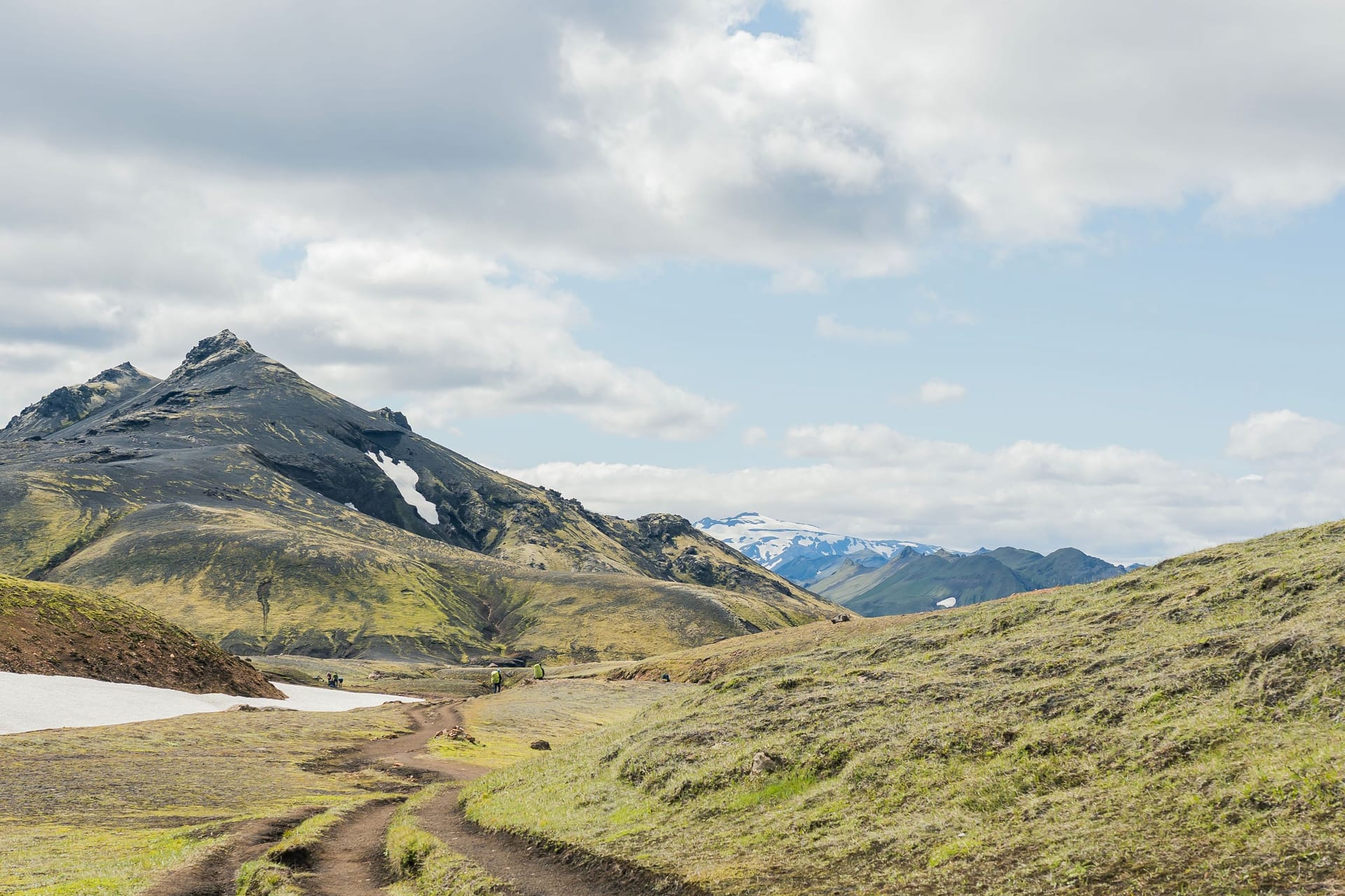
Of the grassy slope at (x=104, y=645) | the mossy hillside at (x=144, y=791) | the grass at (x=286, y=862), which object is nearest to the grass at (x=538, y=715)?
the mossy hillside at (x=144, y=791)

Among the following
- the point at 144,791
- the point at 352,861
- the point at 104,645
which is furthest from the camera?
the point at 104,645

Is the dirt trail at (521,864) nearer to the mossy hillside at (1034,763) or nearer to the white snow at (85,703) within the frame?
the mossy hillside at (1034,763)

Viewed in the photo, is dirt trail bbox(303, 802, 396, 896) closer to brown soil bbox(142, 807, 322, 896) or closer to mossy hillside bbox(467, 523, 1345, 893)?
brown soil bbox(142, 807, 322, 896)

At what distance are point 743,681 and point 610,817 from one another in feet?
72.7

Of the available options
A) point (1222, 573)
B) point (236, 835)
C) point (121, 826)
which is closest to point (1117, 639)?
point (1222, 573)

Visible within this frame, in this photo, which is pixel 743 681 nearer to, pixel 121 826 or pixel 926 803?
pixel 926 803

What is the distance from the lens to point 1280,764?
2217 cm

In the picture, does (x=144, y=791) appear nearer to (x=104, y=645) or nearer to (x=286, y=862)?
(x=286, y=862)

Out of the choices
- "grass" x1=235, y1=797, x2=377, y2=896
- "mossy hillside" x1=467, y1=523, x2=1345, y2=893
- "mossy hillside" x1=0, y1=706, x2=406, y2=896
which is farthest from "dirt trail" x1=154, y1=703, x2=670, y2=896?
"mossy hillside" x1=467, y1=523, x2=1345, y2=893

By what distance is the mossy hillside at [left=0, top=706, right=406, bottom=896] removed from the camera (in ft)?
102

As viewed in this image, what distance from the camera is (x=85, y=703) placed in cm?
7381

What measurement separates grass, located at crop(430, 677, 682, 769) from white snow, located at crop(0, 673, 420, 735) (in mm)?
25522

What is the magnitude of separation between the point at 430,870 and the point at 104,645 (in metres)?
75.2

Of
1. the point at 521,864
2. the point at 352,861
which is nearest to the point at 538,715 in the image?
the point at 352,861
